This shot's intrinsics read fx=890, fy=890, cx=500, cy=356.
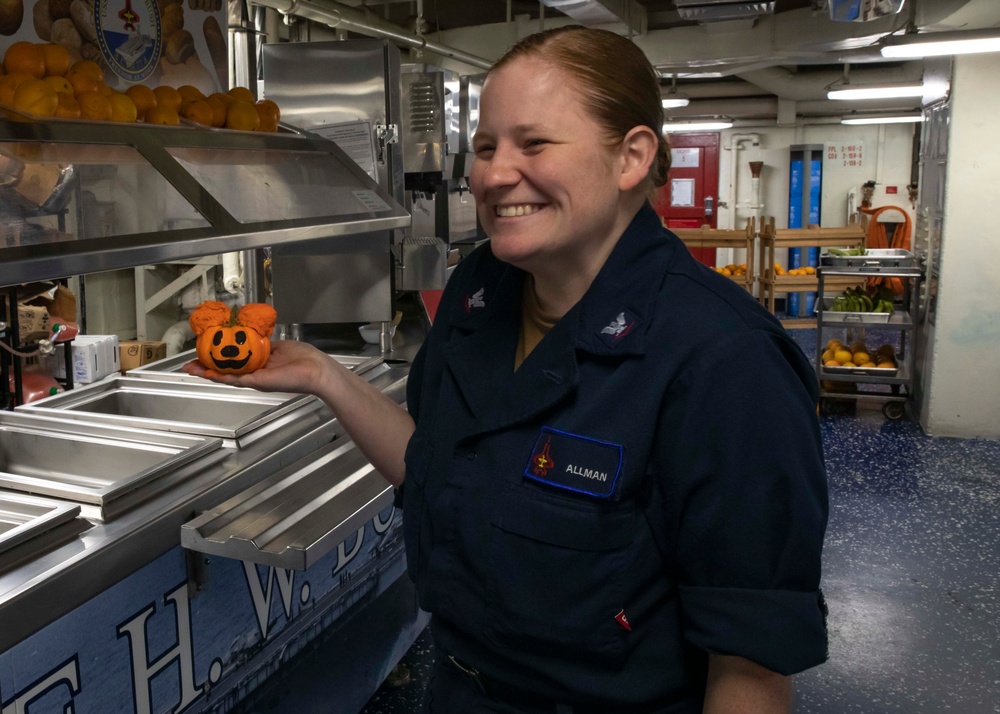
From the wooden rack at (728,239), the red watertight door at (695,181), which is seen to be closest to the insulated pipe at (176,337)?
the wooden rack at (728,239)

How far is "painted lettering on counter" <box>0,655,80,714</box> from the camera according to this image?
1552 mm

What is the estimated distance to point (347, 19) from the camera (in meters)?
6.35

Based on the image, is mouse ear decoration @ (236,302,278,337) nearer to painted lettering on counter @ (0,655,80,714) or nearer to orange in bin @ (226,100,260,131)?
painted lettering on counter @ (0,655,80,714)

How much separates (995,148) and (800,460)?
5632 mm

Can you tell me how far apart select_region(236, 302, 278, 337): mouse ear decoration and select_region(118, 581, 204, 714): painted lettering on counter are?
0.68m

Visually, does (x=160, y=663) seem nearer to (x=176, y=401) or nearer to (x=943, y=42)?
(x=176, y=401)

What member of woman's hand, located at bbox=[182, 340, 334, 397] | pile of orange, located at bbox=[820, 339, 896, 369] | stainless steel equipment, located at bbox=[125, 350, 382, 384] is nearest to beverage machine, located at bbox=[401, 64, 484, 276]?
stainless steel equipment, located at bbox=[125, 350, 382, 384]

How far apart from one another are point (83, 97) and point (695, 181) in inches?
492

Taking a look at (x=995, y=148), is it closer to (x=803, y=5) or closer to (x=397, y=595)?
(x=803, y=5)

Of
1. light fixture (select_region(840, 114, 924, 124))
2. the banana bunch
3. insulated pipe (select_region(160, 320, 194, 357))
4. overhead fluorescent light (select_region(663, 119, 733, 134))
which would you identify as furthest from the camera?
overhead fluorescent light (select_region(663, 119, 733, 134))

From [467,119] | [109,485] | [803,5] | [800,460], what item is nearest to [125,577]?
[109,485]

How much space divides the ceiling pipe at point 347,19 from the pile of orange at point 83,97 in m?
3.07

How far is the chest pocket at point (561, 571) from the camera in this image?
1.15m

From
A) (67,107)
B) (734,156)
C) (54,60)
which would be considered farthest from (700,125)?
(67,107)
